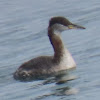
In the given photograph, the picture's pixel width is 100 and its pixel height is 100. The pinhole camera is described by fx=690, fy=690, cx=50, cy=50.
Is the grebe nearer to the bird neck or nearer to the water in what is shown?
the bird neck

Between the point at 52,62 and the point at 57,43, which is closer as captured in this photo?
the point at 52,62

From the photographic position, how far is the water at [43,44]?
15.2 meters

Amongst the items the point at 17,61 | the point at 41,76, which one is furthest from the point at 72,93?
the point at 17,61

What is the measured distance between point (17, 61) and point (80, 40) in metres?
2.48

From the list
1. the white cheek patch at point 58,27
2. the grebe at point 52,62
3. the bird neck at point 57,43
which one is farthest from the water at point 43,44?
the white cheek patch at point 58,27

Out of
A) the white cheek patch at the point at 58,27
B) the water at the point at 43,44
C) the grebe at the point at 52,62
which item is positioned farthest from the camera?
the white cheek patch at the point at 58,27

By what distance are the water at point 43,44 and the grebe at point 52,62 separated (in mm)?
312

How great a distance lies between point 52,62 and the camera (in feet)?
56.9

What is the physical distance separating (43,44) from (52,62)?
347 centimetres

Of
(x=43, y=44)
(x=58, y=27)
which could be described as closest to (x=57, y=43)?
(x=58, y=27)

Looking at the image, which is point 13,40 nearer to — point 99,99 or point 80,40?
point 80,40

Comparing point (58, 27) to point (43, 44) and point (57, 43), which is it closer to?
point (57, 43)

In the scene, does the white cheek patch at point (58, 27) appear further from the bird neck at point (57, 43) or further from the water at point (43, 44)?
the water at point (43, 44)

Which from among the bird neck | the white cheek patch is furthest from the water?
the white cheek patch
